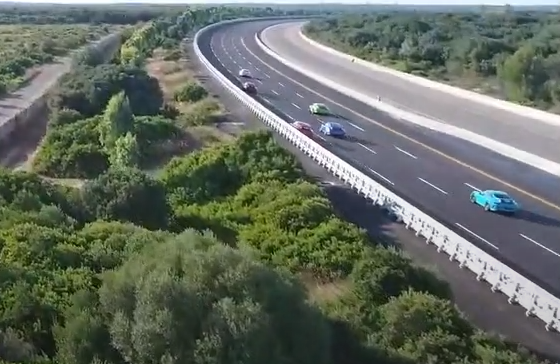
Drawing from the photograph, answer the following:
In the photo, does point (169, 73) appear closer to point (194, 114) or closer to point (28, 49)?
point (194, 114)

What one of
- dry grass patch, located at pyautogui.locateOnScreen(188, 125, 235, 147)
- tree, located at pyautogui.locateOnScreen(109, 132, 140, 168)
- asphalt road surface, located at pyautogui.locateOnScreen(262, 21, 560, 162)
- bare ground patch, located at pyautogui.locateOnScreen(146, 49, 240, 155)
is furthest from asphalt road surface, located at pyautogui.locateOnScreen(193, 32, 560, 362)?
asphalt road surface, located at pyautogui.locateOnScreen(262, 21, 560, 162)

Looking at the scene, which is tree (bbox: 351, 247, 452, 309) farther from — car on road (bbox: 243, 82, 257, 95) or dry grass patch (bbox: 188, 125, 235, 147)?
car on road (bbox: 243, 82, 257, 95)

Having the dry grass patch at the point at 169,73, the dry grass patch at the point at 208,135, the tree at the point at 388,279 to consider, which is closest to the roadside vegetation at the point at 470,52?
the dry grass patch at the point at 169,73

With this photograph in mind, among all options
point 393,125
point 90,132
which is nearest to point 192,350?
point 90,132

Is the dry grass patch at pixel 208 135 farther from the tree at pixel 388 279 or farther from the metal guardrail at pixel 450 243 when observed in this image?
the tree at pixel 388 279

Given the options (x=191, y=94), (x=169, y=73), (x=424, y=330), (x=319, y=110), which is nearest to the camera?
(x=424, y=330)

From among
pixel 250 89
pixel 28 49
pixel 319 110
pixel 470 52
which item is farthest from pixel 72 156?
pixel 28 49

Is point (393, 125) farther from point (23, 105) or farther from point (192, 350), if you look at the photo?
point (192, 350)
